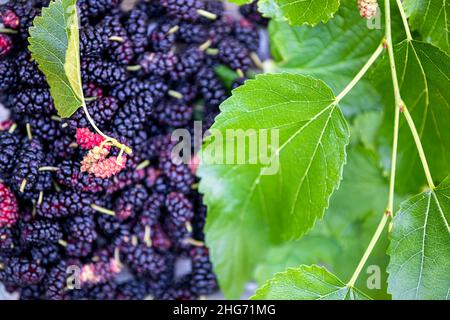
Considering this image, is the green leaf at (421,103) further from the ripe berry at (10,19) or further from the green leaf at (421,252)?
the ripe berry at (10,19)

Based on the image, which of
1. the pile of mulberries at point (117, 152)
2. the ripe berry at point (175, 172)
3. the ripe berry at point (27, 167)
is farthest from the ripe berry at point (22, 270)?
the ripe berry at point (175, 172)

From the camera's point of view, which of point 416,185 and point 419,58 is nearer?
point 419,58

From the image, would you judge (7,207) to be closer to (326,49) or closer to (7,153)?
(7,153)

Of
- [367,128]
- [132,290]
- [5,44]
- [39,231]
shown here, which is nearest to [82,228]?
[39,231]

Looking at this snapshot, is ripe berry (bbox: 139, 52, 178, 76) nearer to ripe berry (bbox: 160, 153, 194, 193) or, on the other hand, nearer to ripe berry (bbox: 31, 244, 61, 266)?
ripe berry (bbox: 160, 153, 194, 193)

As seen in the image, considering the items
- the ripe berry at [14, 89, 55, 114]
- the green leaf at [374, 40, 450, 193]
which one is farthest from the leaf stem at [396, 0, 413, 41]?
the ripe berry at [14, 89, 55, 114]

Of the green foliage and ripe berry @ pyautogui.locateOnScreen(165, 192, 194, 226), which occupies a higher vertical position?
the green foliage
